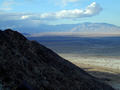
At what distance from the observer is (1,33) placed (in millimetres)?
14375

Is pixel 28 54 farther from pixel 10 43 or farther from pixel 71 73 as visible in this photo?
pixel 71 73

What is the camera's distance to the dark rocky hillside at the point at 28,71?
32.9ft

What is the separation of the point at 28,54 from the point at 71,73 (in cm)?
302

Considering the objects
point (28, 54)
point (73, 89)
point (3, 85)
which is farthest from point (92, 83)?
point (3, 85)

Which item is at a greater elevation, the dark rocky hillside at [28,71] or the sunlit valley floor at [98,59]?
the dark rocky hillside at [28,71]

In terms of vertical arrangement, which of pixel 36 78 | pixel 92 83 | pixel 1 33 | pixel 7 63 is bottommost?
pixel 92 83

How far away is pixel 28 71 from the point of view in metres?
11.7

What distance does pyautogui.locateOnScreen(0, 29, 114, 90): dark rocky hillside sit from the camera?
10.0m

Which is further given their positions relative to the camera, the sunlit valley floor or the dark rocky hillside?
the sunlit valley floor

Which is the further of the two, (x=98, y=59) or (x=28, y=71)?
(x=98, y=59)

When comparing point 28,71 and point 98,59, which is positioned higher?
point 28,71

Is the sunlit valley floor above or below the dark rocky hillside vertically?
below

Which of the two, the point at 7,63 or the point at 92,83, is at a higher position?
the point at 7,63

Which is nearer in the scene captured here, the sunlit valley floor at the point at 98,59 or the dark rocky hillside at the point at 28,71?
the dark rocky hillside at the point at 28,71
